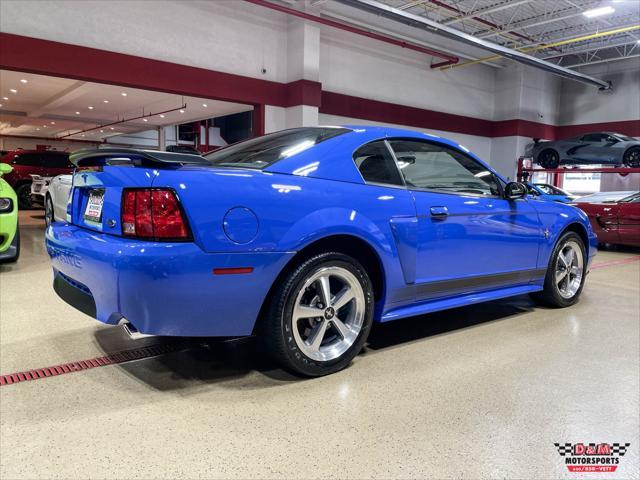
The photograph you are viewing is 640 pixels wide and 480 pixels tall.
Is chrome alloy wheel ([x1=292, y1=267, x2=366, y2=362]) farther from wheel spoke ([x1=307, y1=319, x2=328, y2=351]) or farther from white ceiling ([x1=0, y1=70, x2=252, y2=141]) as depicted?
white ceiling ([x1=0, y1=70, x2=252, y2=141])

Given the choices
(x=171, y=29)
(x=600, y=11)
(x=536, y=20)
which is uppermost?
(x=536, y=20)

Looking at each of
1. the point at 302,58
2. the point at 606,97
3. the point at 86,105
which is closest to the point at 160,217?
the point at 302,58

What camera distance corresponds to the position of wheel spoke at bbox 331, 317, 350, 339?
2.29 metres

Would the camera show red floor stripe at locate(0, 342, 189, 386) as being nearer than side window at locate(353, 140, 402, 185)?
Yes

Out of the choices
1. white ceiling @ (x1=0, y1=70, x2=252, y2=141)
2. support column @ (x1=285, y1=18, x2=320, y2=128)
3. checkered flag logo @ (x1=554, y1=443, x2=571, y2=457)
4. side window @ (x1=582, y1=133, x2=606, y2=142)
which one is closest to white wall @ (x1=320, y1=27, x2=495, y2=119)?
support column @ (x1=285, y1=18, x2=320, y2=128)

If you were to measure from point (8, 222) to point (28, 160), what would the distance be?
28.8 feet

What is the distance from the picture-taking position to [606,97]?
17.1 meters

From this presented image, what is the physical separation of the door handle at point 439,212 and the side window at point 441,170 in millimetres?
157

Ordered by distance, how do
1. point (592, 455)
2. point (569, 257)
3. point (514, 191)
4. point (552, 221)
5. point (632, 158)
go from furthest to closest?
1. point (632, 158)
2. point (569, 257)
3. point (552, 221)
4. point (514, 191)
5. point (592, 455)

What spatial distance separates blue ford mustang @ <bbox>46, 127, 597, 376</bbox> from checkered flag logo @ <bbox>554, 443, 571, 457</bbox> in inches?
38.1

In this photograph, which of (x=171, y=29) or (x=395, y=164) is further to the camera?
(x=171, y=29)

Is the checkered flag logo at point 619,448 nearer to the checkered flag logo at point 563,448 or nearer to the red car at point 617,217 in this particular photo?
the checkered flag logo at point 563,448

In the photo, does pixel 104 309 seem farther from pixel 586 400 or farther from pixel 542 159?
pixel 542 159

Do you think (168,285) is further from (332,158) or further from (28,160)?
(28,160)
